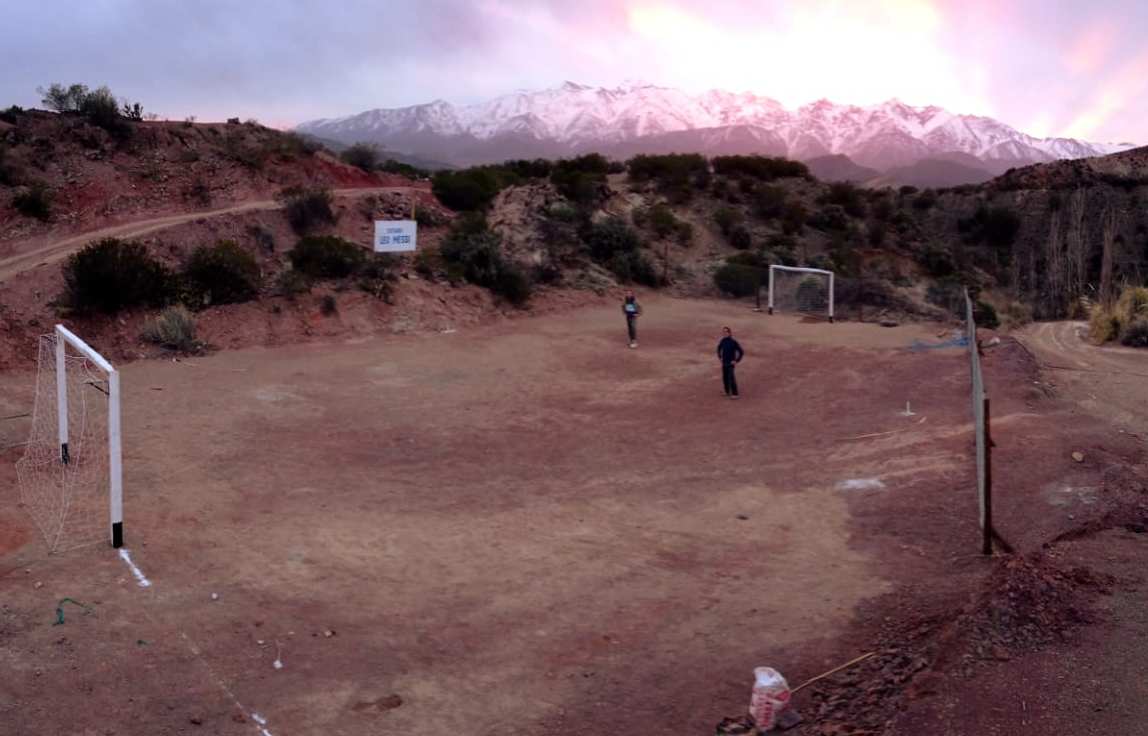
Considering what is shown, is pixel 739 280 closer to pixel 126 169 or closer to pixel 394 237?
pixel 394 237

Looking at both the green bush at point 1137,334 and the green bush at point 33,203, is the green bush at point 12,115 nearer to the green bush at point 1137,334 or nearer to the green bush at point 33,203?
the green bush at point 33,203

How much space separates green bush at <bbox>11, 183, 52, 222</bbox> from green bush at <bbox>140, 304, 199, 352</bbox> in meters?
9.39

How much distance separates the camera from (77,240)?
27062 mm

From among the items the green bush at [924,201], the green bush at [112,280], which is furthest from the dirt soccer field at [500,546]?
the green bush at [924,201]

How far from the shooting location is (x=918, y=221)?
51.2 m

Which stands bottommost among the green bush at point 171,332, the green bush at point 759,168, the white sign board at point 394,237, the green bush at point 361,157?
the green bush at point 171,332

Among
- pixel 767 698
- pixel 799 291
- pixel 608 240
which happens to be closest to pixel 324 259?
pixel 608 240

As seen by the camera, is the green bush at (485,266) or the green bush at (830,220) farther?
the green bush at (830,220)

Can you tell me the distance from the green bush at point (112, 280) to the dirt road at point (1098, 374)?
68.1 ft

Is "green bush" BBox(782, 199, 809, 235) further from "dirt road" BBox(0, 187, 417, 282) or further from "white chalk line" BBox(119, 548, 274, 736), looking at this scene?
"white chalk line" BBox(119, 548, 274, 736)

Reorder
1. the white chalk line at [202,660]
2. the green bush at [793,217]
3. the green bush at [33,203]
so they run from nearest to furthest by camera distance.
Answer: the white chalk line at [202,660], the green bush at [33,203], the green bush at [793,217]

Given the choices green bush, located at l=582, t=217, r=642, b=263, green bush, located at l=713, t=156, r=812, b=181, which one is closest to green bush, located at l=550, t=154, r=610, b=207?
green bush, located at l=582, t=217, r=642, b=263

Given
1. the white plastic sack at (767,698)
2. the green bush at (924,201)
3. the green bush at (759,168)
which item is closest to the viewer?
the white plastic sack at (767,698)

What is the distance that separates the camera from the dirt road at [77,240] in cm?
2422
